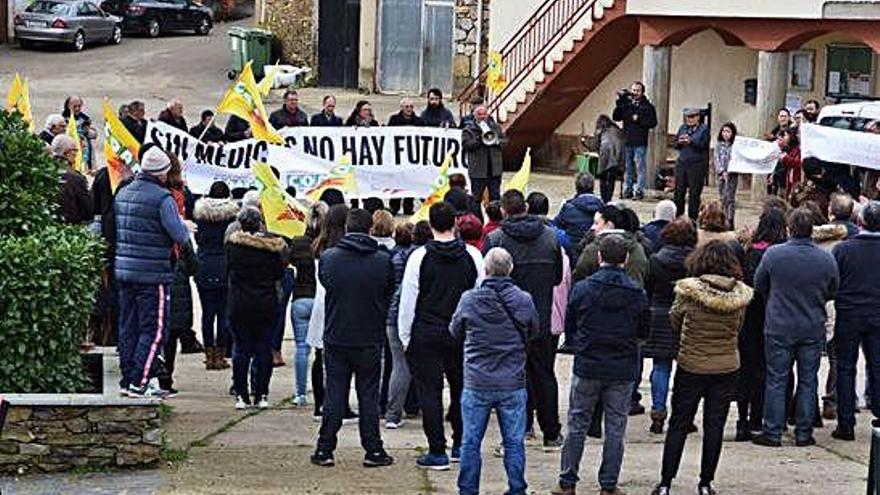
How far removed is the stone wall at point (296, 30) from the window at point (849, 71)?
1336cm

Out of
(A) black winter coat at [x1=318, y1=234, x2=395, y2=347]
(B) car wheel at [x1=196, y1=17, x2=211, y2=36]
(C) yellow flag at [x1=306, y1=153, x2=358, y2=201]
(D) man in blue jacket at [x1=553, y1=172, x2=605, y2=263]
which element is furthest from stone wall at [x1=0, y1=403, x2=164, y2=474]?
(B) car wheel at [x1=196, y1=17, x2=211, y2=36]

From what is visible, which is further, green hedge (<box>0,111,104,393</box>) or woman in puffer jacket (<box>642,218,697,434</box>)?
woman in puffer jacket (<box>642,218,697,434</box>)

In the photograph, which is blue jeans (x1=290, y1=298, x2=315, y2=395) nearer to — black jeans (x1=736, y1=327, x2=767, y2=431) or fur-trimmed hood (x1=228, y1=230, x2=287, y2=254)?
fur-trimmed hood (x1=228, y1=230, x2=287, y2=254)

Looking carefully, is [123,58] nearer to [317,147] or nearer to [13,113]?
[317,147]

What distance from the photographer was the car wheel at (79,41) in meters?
40.5

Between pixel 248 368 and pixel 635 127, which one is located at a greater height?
pixel 635 127

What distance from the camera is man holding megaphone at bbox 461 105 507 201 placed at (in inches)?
874

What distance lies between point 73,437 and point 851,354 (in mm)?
5515

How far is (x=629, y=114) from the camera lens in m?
25.0

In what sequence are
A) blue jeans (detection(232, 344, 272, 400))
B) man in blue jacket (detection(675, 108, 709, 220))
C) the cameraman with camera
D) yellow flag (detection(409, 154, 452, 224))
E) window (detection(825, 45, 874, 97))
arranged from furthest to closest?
window (detection(825, 45, 874, 97)), the cameraman with camera, man in blue jacket (detection(675, 108, 709, 220)), yellow flag (detection(409, 154, 452, 224)), blue jeans (detection(232, 344, 272, 400))

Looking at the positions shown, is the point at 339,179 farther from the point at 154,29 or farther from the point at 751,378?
the point at 154,29

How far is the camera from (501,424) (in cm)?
1061

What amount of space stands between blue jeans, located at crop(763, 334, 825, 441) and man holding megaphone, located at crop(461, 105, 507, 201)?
9965mm

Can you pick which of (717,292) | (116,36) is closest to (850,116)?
(717,292)
